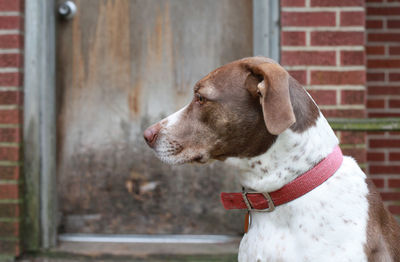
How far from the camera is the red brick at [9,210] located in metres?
3.25

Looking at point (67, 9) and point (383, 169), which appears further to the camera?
point (383, 169)

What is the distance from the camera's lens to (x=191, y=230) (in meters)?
3.57

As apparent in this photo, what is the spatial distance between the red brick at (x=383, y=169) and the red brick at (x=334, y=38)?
3.45 feet

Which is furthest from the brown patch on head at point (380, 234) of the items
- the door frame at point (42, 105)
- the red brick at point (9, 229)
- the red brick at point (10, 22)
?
the red brick at point (10, 22)

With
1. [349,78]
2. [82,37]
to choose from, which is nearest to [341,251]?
[349,78]

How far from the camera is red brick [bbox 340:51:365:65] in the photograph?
3137mm

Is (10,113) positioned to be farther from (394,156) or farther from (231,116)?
(394,156)

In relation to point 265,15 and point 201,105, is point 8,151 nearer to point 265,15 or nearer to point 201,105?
point 201,105

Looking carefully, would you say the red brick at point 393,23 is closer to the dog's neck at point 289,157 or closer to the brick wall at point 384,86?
the brick wall at point 384,86

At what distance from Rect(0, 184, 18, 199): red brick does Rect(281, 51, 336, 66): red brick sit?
191 cm

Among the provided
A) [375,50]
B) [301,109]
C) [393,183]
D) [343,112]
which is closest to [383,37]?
[375,50]

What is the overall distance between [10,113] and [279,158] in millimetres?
2003

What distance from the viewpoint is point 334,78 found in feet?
10.3

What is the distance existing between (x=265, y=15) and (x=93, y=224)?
1889mm
